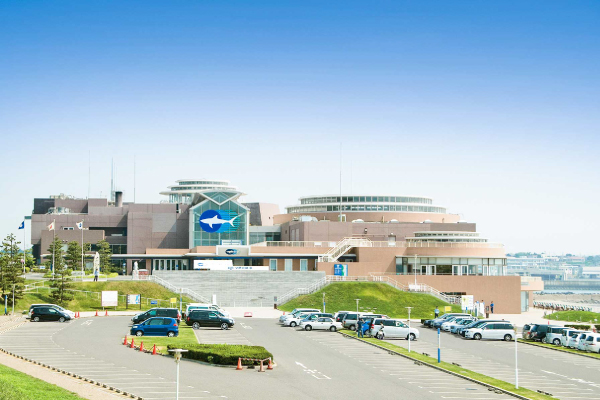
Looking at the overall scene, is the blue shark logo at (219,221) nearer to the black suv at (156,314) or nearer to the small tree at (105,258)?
the small tree at (105,258)

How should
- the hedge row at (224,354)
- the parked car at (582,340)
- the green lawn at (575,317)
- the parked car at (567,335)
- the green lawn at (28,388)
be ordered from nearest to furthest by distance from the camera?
1. the green lawn at (28,388)
2. the hedge row at (224,354)
3. the parked car at (582,340)
4. the parked car at (567,335)
5. the green lawn at (575,317)

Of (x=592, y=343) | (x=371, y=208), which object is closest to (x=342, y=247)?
(x=371, y=208)

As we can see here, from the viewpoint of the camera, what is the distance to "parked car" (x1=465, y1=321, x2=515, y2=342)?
6125 centimetres

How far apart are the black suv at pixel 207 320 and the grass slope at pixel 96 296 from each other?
19.0 m

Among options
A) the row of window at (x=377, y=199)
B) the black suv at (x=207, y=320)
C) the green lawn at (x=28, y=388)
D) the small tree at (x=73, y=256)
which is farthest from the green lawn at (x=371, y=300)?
Result: the green lawn at (x=28, y=388)

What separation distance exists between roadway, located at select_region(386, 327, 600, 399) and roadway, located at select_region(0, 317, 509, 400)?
12.5ft

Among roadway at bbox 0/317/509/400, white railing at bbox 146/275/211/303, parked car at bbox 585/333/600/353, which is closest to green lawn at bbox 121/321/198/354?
roadway at bbox 0/317/509/400

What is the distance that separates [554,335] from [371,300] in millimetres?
29665

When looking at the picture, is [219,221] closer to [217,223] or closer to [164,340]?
[217,223]

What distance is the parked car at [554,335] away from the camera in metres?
58.6

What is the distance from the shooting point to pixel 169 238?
124 m

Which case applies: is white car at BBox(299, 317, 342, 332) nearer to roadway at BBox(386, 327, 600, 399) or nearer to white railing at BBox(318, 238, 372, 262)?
roadway at BBox(386, 327, 600, 399)

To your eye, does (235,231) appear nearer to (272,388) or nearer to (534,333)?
(534,333)

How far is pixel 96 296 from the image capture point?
82188 mm
